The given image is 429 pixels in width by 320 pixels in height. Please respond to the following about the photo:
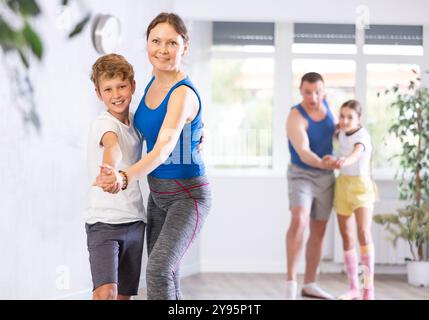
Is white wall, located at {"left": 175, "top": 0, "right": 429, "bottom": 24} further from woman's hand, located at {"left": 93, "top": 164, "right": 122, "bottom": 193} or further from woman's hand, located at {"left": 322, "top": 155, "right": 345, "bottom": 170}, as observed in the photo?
woman's hand, located at {"left": 93, "top": 164, "right": 122, "bottom": 193}

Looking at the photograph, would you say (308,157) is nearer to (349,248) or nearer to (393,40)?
(349,248)

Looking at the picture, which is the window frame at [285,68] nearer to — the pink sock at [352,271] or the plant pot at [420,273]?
the plant pot at [420,273]

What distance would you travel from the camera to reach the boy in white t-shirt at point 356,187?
361 cm

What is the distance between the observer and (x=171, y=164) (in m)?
1.86

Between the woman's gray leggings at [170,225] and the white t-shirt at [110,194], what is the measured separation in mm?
54

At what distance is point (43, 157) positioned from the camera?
3184mm

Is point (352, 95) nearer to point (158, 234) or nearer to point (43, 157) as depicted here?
point (43, 157)

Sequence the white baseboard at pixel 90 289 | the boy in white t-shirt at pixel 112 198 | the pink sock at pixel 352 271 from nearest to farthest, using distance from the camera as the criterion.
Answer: the boy in white t-shirt at pixel 112 198
the white baseboard at pixel 90 289
the pink sock at pixel 352 271

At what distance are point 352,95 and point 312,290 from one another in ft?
5.70

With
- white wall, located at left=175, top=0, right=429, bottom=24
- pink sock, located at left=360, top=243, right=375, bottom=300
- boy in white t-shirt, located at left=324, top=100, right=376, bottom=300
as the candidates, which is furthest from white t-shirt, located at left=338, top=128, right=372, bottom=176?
white wall, located at left=175, top=0, right=429, bottom=24

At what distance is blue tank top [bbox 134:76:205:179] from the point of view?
71.5 inches

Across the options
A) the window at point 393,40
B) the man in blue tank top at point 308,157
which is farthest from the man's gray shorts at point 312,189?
the window at point 393,40

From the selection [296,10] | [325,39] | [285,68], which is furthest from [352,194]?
[325,39]

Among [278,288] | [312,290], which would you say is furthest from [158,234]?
[278,288]
